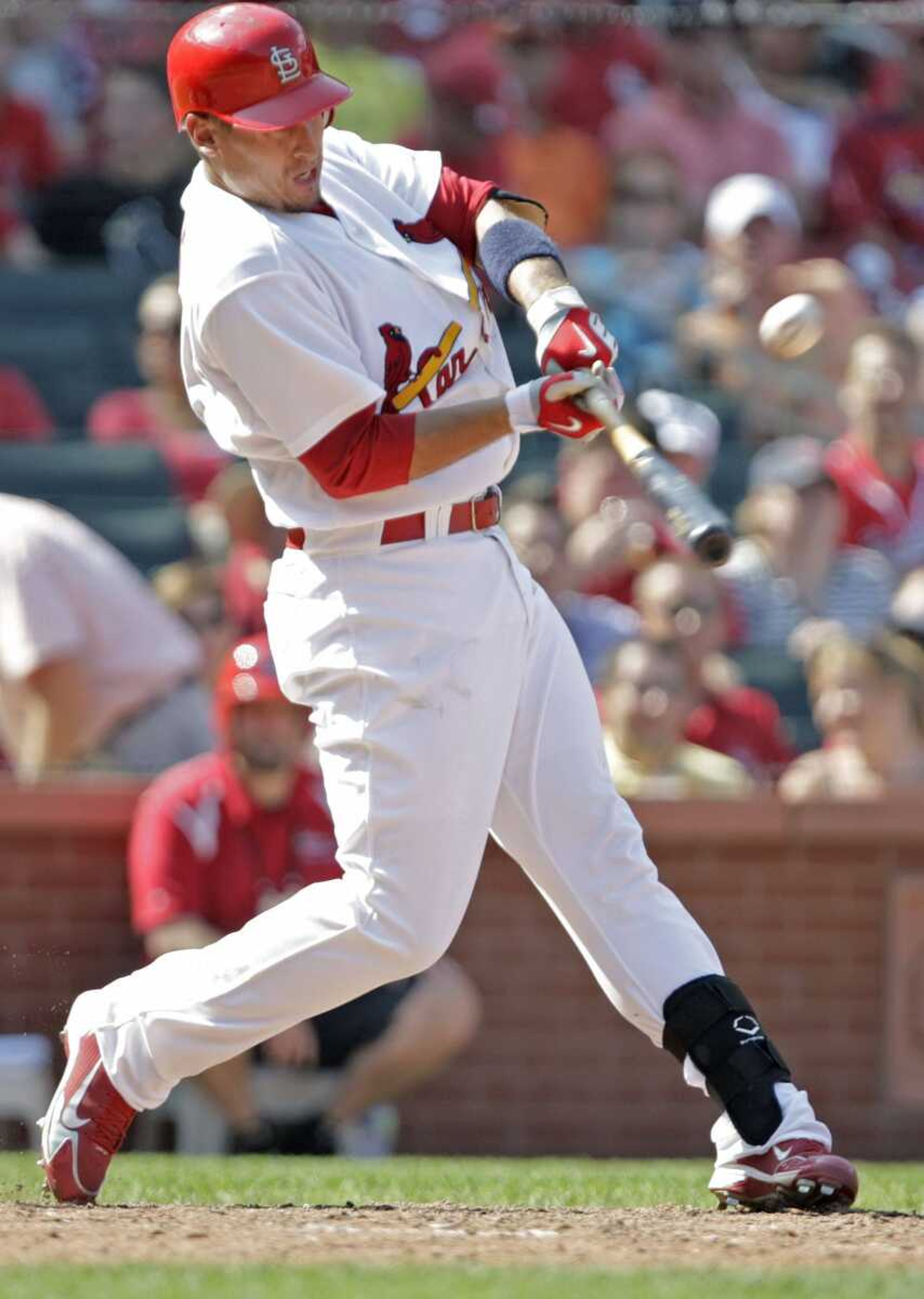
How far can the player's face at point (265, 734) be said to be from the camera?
6922mm

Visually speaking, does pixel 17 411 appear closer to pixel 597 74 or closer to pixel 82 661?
pixel 82 661

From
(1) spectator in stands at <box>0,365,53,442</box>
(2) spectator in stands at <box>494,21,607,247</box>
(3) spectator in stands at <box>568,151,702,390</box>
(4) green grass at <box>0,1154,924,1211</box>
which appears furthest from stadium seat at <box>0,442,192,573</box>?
(4) green grass at <box>0,1154,924,1211</box>

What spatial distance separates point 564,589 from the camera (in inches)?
318

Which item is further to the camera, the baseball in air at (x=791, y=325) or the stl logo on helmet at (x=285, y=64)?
the baseball in air at (x=791, y=325)

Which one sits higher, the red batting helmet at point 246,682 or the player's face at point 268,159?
the player's face at point 268,159

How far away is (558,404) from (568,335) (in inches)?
5.6

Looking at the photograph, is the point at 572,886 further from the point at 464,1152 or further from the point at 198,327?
the point at 464,1152

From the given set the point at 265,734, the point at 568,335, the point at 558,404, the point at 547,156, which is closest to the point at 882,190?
the point at 547,156

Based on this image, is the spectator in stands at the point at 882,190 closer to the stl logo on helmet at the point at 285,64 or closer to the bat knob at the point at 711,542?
the stl logo on helmet at the point at 285,64

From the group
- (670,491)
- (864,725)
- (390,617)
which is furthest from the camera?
(864,725)

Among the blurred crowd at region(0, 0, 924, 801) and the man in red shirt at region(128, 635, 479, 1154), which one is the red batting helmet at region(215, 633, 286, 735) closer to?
the man in red shirt at region(128, 635, 479, 1154)

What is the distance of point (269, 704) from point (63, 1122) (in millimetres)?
2693

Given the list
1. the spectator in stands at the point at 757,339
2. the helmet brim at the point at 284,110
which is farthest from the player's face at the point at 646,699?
the helmet brim at the point at 284,110

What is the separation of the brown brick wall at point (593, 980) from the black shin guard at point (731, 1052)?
3.04 meters
